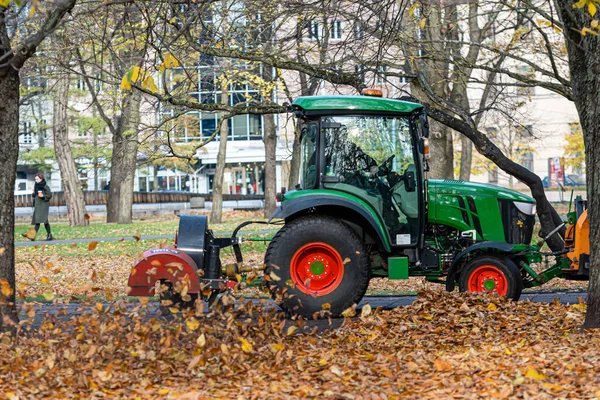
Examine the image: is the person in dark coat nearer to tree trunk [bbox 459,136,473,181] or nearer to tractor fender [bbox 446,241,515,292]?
tractor fender [bbox 446,241,515,292]

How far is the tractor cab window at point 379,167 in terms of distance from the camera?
35.7 ft

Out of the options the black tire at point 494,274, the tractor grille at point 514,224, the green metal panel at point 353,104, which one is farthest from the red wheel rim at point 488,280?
the green metal panel at point 353,104

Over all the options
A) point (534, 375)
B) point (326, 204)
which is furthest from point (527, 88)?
point (534, 375)

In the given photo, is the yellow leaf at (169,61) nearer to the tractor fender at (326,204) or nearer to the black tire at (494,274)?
the tractor fender at (326,204)

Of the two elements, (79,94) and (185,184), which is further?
(185,184)

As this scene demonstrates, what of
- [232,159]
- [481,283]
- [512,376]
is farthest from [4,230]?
[232,159]

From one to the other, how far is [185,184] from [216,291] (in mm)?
55879

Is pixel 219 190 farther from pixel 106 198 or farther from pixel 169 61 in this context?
pixel 169 61

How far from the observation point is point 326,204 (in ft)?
34.4

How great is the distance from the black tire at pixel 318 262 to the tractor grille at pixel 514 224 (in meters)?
2.14

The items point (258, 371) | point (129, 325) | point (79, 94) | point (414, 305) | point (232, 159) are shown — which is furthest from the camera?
point (232, 159)

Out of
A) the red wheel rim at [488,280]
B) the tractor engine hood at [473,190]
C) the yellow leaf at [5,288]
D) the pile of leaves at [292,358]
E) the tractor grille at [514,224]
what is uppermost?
the tractor engine hood at [473,190]

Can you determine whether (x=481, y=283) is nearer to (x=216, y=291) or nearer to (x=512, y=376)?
(x=216, y=291)

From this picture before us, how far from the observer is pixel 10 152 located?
27.0 feet
